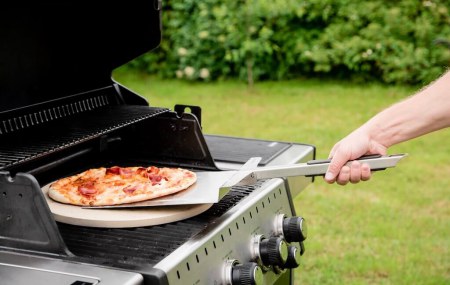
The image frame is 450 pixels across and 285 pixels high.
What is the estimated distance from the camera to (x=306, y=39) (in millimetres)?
8141

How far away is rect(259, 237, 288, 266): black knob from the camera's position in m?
1.61

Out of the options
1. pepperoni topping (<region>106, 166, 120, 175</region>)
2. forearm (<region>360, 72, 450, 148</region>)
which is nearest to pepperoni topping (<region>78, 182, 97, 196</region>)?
pepperoni topping (<region>106, 166, 120, 175</region>)

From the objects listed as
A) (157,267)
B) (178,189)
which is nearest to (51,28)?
(178,189)

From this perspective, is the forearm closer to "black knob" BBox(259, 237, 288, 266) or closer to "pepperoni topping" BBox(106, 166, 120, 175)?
"black knob" BBox(259, 237, 288, 266)

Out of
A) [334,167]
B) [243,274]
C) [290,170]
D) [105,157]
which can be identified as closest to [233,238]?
[243,274]

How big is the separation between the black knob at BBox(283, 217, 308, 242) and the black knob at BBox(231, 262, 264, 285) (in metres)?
0.32

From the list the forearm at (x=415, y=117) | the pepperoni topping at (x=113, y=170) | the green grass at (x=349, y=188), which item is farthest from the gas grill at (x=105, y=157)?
the green grass at (x=349, y=188)

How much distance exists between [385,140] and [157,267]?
0.98 meters

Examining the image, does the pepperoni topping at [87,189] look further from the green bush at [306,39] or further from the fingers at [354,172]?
the green bush at [306,39]

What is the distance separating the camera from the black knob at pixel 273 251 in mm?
1610

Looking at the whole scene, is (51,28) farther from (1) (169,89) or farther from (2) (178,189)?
(1) (169,89)

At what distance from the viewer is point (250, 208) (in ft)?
5.34

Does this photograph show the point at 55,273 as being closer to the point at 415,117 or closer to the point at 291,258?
the point at 291,258

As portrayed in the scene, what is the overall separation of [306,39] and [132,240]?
6.98 meters
